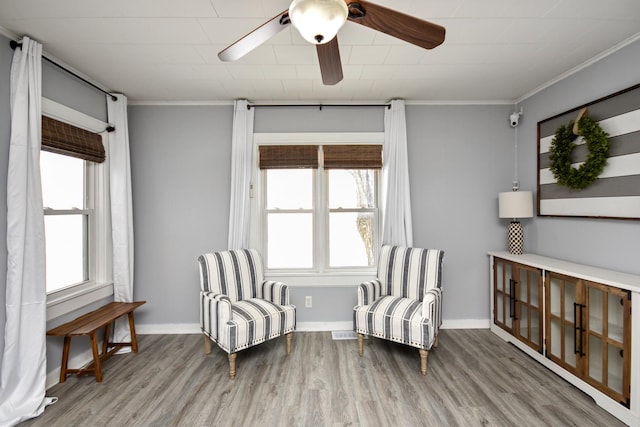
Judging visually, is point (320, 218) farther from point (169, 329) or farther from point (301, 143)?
point (169, 329)

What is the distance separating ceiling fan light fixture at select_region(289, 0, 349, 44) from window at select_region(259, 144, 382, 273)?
84.7 inches

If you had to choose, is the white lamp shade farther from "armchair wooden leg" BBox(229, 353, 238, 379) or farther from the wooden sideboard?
"armchair wooden leg" BBox(229, 353, 238, 379)

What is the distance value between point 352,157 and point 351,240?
963 mm

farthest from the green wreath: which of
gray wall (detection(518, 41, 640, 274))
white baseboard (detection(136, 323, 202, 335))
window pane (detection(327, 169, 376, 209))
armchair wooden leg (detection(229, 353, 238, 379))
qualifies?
white baseboard (detection(136, 323, 202, 335))

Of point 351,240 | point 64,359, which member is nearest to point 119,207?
point 64,359

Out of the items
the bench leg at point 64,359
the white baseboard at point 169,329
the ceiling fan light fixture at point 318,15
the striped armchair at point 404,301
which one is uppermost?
the ceiling fan light fixture at point 318,15

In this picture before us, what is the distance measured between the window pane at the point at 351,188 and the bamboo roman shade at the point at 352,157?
13cm

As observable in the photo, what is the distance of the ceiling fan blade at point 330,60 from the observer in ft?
5.09

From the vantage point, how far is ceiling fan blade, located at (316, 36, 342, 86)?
1551mm

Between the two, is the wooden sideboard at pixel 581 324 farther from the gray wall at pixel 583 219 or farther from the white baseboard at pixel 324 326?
the white baseboard at pixel 324 326

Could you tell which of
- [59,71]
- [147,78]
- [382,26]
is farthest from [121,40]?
[382,26]

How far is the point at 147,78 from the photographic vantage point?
2.77 meters

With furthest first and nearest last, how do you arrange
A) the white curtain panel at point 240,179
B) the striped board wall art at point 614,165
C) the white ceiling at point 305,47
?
the white curtain panel at point 240,179 → the striped board wall art at point 614,165 → the white ceiling at point 305,47

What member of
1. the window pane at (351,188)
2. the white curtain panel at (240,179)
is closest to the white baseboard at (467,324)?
the window pane at (351,188)
